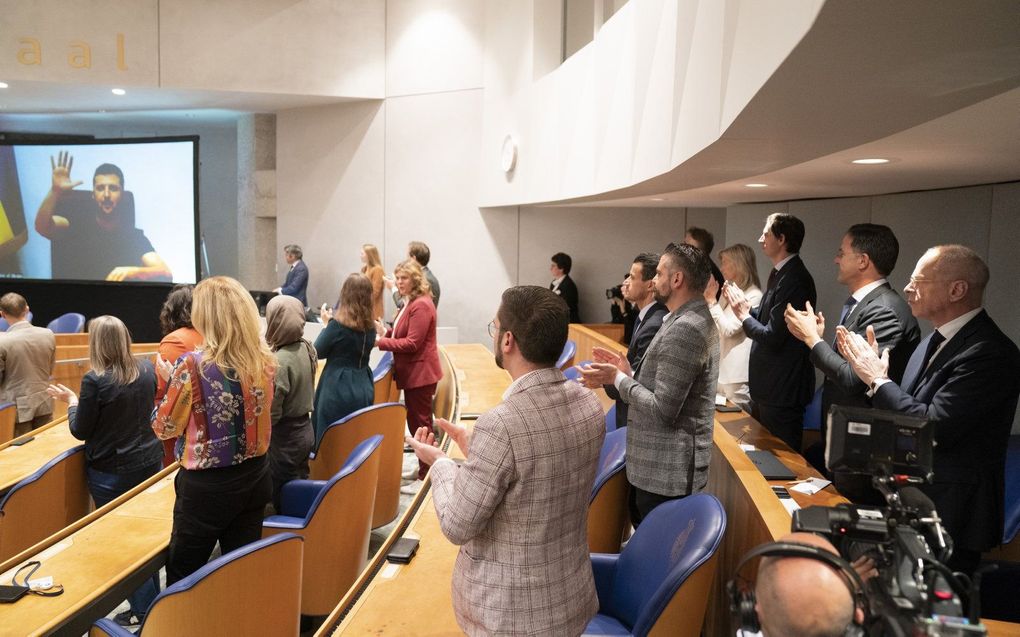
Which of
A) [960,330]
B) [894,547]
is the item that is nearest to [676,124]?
[960,330]

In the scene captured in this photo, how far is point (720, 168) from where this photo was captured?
351 centimetres

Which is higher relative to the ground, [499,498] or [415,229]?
[415,229]

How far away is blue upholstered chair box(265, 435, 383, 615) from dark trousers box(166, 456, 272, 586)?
287 millimetres

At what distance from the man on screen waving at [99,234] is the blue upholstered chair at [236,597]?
1040 cm

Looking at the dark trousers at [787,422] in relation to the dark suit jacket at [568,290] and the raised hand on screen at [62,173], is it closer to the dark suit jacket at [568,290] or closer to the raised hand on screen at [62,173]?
the dark suit jacket at [568,290]

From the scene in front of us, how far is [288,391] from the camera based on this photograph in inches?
144

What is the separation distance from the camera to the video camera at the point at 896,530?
3.70ft

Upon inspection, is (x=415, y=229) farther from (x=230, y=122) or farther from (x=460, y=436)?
(x=460, y=436)

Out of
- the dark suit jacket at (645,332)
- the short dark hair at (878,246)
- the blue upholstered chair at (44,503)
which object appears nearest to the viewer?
the short dark hair at (878,246)

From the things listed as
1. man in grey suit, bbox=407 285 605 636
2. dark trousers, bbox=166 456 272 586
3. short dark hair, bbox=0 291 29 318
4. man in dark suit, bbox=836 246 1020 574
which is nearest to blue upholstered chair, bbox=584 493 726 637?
man in grey suit, bbox=407 285 605 636

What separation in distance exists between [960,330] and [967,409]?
24cm

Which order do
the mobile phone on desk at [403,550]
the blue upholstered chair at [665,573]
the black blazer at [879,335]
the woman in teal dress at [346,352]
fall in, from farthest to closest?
the woman in teal dress at [346,352] → the black blazer at [879,335] → the mobile phone on desk at [403,550] → the blue upholstered chair at [665,573]

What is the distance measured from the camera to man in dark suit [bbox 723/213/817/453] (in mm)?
3666

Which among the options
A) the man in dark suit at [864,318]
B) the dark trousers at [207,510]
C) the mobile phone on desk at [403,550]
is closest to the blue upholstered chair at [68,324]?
the dark trousers at [207,510]
